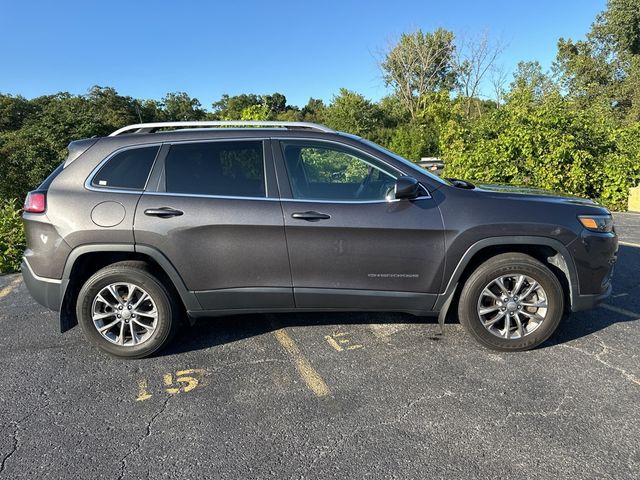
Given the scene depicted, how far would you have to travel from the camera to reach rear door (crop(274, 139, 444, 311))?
10.2ft

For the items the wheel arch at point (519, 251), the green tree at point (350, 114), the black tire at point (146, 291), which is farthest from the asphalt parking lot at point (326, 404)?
the green tree at point (350, 114)

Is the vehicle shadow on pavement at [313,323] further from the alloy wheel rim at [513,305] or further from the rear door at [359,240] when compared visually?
the rear door at [359,240]

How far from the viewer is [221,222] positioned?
3.10m

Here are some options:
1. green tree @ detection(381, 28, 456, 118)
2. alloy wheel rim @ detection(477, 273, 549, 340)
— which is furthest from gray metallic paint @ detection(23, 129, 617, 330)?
green tree @ detection(381, 28, 456, 118)

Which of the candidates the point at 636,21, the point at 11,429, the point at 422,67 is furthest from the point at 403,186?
the point at 422,67

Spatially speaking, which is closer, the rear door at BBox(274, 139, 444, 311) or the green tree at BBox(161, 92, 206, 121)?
the rear door at BBox(274, 139, 444, 311)

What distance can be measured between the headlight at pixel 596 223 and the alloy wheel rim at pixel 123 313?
11.2ft

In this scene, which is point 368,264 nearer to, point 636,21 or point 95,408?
point 95,408

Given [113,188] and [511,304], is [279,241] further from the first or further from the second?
[511,304]

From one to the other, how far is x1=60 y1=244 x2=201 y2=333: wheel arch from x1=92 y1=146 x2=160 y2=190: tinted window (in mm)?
485

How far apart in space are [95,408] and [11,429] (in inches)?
17.9

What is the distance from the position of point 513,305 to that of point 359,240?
4.31 feet

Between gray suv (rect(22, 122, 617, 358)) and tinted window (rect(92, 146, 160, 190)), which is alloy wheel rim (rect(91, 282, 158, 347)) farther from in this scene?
tinted window (rect(92, 146, 160, 190))

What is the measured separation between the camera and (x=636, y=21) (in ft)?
92.1
